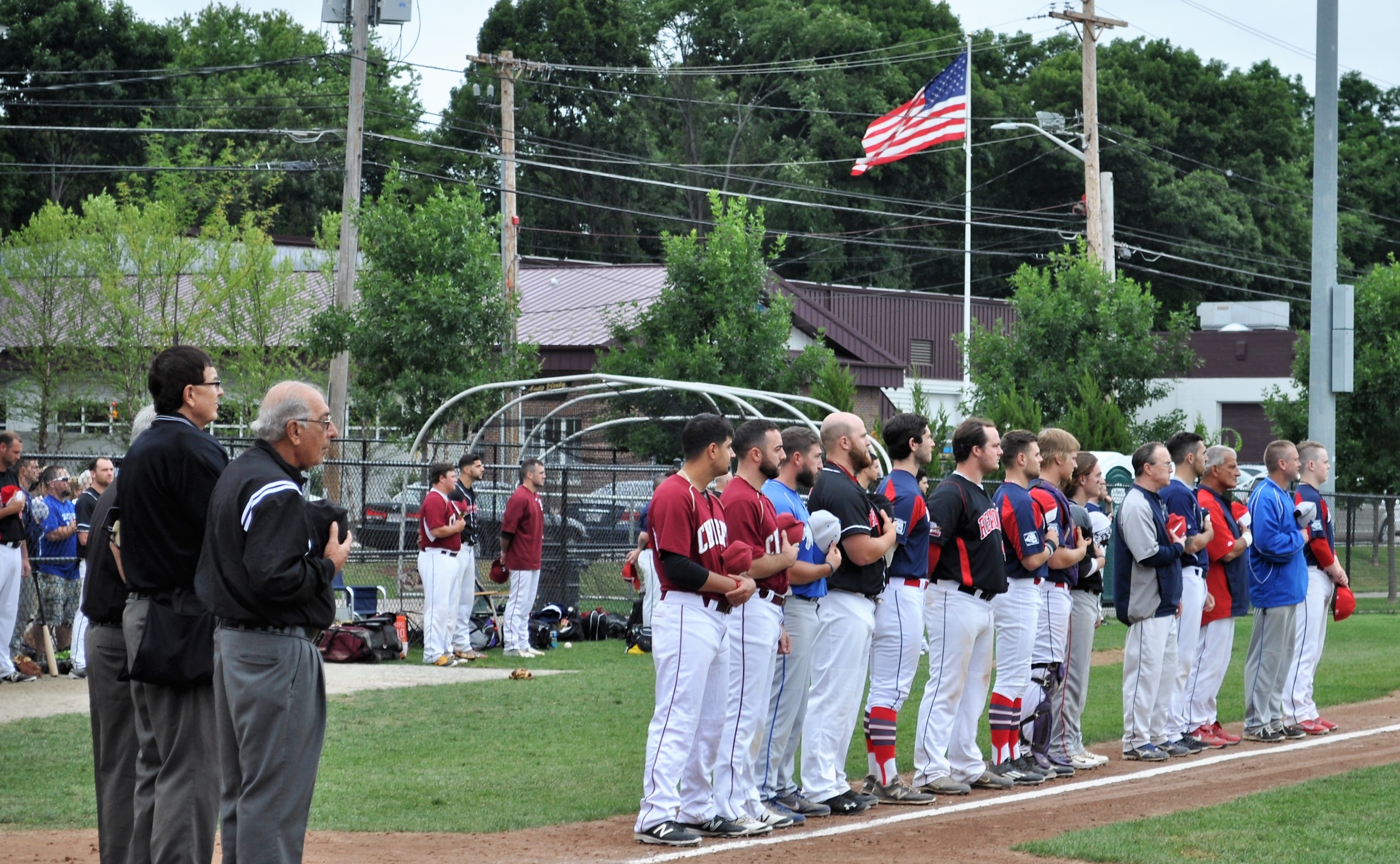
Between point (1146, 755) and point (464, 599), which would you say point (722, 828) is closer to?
point (1146, 755)

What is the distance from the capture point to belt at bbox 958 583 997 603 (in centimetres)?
887

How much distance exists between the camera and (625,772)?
9.59 meters

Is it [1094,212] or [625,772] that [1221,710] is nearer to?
[625,772]

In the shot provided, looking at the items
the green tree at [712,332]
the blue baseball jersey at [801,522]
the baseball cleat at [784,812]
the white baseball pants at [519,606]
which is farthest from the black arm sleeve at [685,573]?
the green tree at [712,332]

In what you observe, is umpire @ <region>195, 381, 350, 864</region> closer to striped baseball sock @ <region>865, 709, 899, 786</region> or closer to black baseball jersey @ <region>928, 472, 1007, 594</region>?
striped baseball sock @ <region>865, 709, 899, 786</region>

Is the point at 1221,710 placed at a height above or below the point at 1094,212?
below

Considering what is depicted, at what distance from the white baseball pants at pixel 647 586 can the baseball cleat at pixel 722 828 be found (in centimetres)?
805

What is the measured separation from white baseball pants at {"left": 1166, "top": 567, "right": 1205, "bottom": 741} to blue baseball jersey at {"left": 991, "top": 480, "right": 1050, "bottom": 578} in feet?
5.33

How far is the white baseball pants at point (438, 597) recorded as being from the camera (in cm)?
1539

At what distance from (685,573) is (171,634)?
2.56 m

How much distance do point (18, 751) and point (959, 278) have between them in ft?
166

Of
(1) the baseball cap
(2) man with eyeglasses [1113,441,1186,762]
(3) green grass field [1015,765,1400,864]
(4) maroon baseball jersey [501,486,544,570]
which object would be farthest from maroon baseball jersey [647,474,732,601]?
(4) maroon baseball jersey [501,486,544,570]

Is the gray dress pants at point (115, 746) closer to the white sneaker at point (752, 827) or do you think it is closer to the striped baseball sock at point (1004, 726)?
the white sneaker at point (752, 827)

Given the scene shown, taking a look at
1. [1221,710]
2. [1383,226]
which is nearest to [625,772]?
[1221,710]
